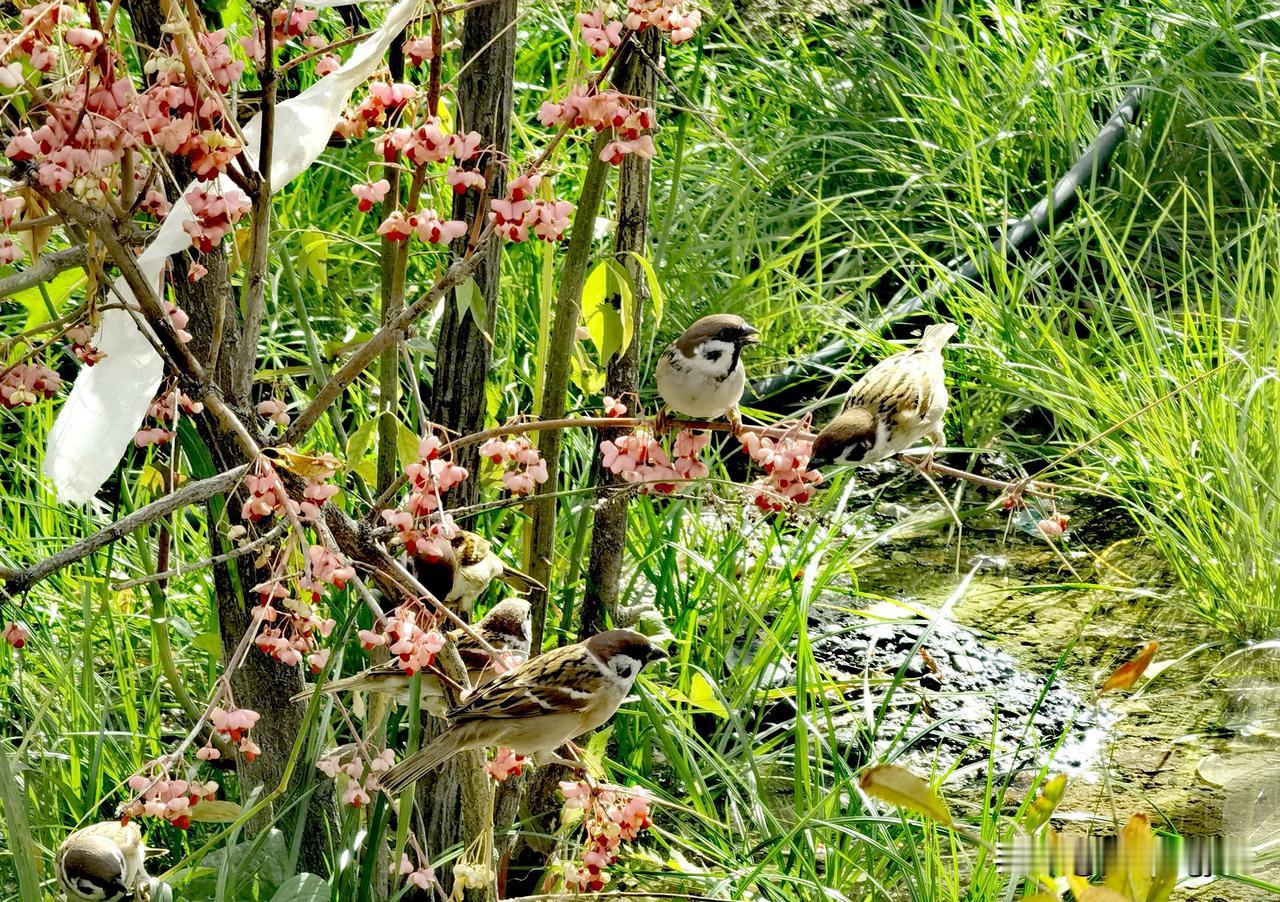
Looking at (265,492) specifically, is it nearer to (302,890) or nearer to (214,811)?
(214,811)

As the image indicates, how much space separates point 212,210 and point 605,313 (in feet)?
2.79

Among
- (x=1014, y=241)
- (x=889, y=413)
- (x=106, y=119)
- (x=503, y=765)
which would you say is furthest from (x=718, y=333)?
(x=1014, y=241)

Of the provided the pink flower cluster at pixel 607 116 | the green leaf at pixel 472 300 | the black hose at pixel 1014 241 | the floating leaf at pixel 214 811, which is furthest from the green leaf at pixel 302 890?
the black hose at pixel 1014 241

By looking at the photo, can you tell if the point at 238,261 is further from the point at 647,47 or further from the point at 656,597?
the point at 656,597

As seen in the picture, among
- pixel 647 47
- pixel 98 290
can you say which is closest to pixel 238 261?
pixel 98 290

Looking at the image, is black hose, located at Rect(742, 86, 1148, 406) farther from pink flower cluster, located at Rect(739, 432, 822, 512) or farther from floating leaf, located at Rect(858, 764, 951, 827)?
floating leaf, located at Rect(858, 764, 951, 827)

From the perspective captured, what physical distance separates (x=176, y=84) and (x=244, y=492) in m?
0.74

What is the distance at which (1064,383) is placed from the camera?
3787 mm

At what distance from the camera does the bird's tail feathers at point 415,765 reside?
6.26 ft

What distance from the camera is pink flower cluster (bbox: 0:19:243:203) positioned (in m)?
1.35

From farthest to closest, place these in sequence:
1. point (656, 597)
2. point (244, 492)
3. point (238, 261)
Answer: point (656, 597), point (244, 492), point (238, 261)

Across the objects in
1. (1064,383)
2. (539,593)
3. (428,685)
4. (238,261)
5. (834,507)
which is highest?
(1064,383)

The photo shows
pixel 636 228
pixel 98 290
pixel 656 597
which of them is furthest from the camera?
pixel 656 597

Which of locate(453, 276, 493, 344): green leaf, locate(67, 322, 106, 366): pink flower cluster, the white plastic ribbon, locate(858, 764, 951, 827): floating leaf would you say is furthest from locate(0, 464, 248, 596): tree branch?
locate(858, 764, 951, 827): floating leaf
